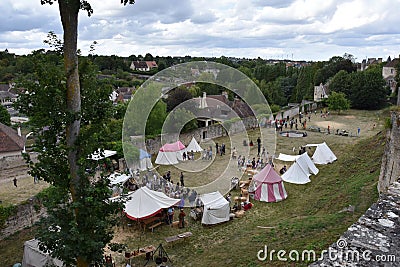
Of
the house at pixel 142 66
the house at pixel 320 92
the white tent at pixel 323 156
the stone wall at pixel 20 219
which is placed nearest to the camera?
the stone wall at pixel 20 219

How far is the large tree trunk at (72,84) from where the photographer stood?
5.39m

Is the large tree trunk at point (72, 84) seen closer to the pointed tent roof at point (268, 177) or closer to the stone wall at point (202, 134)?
the pointed tent roof at point (268, 177)

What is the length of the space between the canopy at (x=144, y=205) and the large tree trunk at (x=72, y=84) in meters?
6.91

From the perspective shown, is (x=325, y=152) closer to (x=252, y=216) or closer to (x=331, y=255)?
(x=252, y=216)

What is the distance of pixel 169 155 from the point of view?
72.3ft

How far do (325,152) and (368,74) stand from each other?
26518 millimetres

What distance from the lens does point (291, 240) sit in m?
8.75

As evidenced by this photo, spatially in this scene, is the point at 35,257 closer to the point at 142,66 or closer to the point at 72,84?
the point at 72,84

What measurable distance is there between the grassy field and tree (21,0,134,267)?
168 inches

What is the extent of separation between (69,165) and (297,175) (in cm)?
1431

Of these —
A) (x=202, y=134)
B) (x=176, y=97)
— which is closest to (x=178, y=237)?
(x=202, y=134)

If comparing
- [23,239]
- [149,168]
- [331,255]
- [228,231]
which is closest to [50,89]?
[331,255]

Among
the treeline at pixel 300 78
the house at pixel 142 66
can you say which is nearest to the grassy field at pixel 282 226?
the treeline at pixel 300 78

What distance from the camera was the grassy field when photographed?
29.1 ft
